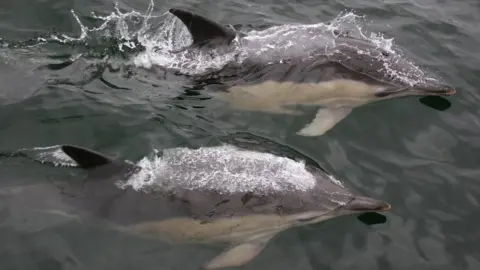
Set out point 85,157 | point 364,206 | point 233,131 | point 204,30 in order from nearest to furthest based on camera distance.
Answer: point 85,157
point 364,206
point 233,131
point 204,30

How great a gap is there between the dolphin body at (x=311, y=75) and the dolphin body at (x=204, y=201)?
7.19 feet

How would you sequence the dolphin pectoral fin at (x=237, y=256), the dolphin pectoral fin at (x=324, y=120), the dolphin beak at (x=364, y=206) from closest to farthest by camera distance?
the dolphin pectoral fin at (x=237, y=256) < the dolphin beak at (x=364, y=206) < the dolphin pectoral fin at (x=324, y=120)

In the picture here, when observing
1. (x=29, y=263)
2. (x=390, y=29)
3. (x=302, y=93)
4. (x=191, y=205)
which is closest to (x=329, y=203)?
(x=191, y=205)

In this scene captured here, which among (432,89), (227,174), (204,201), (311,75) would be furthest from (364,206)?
(432,89)

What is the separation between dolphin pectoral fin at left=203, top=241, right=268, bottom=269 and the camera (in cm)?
629

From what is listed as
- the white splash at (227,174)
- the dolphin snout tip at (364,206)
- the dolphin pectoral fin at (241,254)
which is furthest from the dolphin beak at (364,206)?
the dolphin pectoral fin at (241,254)

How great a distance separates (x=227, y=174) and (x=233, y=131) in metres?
1.77

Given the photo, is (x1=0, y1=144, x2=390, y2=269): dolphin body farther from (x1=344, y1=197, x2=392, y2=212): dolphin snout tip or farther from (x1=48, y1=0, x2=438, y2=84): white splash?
(x1=48, y1=0, x2=438, y2=84): white splash

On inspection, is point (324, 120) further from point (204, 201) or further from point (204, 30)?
point (204, 201)

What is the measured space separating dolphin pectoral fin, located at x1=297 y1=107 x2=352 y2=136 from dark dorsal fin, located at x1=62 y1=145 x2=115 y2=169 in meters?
3.07

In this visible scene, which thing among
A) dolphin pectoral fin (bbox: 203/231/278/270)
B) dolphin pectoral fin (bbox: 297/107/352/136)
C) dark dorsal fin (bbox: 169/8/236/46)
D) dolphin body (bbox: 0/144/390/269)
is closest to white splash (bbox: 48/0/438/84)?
dark dorsal fin (bbox: 169/8/236/46)

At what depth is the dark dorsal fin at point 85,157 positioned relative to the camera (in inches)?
242

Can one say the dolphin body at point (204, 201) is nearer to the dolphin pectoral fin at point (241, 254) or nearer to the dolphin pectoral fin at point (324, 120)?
the dolphin pectoral fin at point (241, 254)

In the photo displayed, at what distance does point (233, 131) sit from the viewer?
27.0 feet
